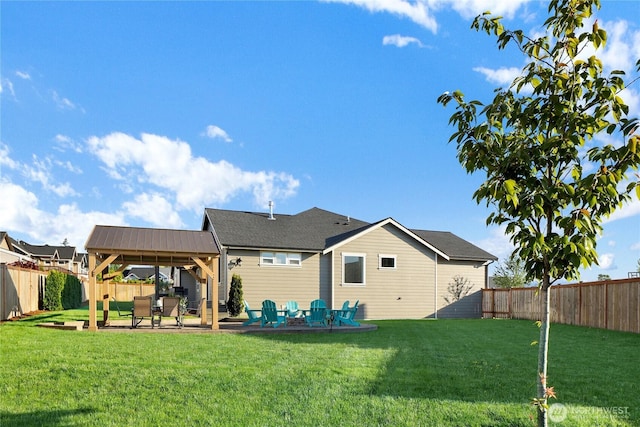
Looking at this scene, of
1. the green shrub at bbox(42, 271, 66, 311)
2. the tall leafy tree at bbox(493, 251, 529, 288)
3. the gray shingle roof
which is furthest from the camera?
A: the tall leafy tree at bbox(493, 251, 529, 288)

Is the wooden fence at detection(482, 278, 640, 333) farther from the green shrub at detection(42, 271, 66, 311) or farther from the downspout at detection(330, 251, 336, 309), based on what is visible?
the green shrub at detection(42, 271, 66, 311)

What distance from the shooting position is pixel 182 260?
16578 millimetres

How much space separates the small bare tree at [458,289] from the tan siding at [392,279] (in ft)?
3.70

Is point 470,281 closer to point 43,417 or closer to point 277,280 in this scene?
point 277,280

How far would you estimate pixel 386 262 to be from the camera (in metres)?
22.3

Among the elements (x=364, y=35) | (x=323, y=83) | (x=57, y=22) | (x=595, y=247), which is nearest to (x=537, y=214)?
(x=595, y=247)

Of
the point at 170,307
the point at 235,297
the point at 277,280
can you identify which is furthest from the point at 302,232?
the point at 170,307

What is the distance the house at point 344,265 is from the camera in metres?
20.3

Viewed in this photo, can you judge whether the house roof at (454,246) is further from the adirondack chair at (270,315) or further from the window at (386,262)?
the adirondack chair at (270,315)

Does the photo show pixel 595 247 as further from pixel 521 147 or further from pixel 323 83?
pixel 323 83

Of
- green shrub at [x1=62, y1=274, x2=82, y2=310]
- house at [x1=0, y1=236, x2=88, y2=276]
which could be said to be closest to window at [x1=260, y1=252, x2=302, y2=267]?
green shrub at [x1=62, y1=274, x2=82, y2=310]

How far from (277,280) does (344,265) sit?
10.9ft

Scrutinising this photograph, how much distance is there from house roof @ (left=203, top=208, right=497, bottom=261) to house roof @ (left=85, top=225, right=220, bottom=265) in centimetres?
471

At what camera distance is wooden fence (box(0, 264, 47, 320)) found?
14.4 m
